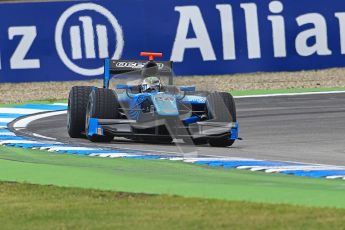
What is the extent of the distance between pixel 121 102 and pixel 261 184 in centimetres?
463

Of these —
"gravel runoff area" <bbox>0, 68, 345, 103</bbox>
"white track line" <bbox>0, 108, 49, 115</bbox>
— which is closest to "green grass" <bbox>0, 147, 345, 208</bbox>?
"white track line" <bbox>0, 108, 49, 115</bbox>

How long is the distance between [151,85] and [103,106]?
794 millimetres

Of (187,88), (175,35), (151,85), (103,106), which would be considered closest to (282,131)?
(187,88)

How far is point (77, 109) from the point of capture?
16859mm

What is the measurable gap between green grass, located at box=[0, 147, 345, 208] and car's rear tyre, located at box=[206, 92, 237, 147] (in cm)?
200

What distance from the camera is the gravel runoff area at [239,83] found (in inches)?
974

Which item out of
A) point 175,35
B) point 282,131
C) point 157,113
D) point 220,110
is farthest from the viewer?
point 175,35

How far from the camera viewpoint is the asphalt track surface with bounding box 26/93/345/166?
15.0 metres

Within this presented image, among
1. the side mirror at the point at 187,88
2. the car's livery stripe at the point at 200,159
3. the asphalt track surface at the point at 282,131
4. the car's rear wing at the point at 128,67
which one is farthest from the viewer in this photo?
the car's rear wing at the point at 128,67

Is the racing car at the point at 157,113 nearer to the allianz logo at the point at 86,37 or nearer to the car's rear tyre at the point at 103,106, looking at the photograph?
the car's rear tyre at the point at 103,106

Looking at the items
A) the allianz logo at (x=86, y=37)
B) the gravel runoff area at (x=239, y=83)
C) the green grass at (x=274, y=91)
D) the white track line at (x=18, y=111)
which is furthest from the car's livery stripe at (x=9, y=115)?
the green grass at (x=274, y=91)

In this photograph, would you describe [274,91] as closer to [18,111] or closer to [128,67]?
[18,111]

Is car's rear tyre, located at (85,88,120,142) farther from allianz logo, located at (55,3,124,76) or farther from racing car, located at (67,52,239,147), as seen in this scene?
allianz logo, located at (55,3,124,76)

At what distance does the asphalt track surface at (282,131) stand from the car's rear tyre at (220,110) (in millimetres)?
155
